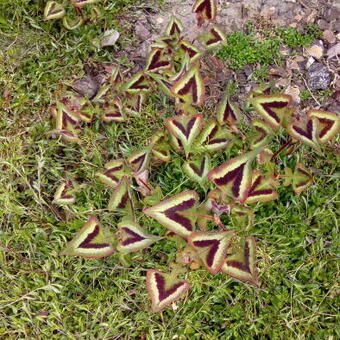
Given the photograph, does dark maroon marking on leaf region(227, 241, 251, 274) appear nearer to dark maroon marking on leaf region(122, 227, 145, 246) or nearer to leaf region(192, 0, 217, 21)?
dark maroon marking on leaf region(122, 227, 145, 246)

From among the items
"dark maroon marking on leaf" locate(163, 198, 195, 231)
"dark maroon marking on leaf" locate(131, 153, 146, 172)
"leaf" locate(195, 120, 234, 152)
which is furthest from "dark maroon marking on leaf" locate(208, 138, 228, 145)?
"dark maroon marking on leaf" locate(163, 198, 195, 231)

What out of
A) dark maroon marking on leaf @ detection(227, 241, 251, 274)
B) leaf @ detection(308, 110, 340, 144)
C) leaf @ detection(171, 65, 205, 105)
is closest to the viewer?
dark maroon marking on leaf @ detection(227, 241, 251, 274)

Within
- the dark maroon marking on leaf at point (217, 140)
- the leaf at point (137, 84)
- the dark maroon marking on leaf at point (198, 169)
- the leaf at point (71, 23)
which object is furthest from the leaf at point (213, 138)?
the leaf at point (71, 23)

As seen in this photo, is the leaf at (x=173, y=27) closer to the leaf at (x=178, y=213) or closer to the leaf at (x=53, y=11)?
the leaf at (x=53, y=11)

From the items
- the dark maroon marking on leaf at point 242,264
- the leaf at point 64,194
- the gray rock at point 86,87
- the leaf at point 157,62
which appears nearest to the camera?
the dark maroon marking on leaf at point 242,264

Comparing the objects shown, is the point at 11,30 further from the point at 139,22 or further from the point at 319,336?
the point at 319,336

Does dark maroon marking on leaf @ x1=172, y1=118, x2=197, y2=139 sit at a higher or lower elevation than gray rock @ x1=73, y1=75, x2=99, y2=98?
higher
